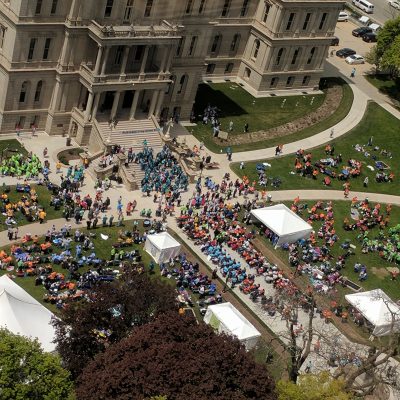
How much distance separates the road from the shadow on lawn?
4226cm

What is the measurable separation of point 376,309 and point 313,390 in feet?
67.4

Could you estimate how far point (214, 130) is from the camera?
10000cm

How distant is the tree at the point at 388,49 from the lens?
11806 cm

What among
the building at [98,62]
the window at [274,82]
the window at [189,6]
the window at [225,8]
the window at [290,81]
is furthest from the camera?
the window at [290,81]

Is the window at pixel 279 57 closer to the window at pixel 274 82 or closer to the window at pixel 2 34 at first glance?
the window at pixel 274 82

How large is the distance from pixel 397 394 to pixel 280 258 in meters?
18.5

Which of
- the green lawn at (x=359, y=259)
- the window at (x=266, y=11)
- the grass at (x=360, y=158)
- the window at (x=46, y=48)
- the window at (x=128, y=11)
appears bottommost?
the green lawn at (x=359, y=259)

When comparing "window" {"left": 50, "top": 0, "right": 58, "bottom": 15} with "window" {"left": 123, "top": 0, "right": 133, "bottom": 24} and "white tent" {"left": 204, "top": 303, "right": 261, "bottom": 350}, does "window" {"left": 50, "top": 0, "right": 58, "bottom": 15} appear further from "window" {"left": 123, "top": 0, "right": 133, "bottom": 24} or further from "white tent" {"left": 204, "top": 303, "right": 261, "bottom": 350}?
"white tent" {"left": 204, "top": 303, "right": 261, "bottom": 350}

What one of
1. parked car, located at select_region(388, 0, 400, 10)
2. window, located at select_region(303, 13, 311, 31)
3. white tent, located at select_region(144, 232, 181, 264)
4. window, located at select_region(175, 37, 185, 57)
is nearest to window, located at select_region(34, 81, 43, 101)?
window, located at select_region(175, 37, 185, 57)

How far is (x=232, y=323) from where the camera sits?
7088cm

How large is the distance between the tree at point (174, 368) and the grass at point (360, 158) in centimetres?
3747

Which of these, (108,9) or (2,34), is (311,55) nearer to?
(108,9)

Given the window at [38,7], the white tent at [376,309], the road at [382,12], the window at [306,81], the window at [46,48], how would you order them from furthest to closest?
1. the road at [382,12]
2. the window at [306,81]
3. the window at [46,48]
4. the window at [38,7]
5. the white tent at [376,309]

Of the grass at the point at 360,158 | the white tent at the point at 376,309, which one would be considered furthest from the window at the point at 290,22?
the white tent at the point at 376,309
